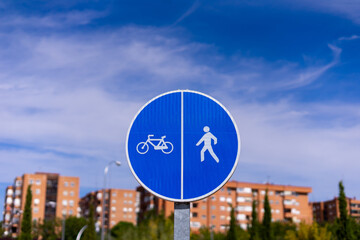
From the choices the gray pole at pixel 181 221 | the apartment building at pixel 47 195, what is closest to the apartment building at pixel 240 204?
the apartment building at pixel 47 195

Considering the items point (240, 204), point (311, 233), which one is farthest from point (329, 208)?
point (311, 233)

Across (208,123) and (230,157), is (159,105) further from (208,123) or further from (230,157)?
(230,157)

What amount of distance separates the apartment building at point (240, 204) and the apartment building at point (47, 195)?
674 inches

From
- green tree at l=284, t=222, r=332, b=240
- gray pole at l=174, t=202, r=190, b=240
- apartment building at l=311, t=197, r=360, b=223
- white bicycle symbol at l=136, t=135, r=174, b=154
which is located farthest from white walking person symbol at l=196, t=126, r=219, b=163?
apartment building at l=311, t=197, r=360, b=223

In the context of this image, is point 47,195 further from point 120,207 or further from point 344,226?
point 344,226

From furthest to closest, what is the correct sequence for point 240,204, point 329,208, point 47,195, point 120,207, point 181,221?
point 329,208, point 120,207, point 47,195, point 240,204, point 181,221

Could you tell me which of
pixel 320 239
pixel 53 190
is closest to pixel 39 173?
pixel 53 190

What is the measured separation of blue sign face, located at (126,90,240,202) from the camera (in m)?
3.81

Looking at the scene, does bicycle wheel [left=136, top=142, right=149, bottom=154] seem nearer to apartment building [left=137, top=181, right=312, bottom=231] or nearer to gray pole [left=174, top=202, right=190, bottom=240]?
gray pole [left=174, top=202, right=190, bottom=240]

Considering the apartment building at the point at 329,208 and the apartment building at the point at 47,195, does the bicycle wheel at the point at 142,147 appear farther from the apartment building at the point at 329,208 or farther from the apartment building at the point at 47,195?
the apartment building at the point at 329,208

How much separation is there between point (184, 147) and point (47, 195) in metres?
114

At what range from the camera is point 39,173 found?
115 meters

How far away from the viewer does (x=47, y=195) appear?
370ft

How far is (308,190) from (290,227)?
37.3m
